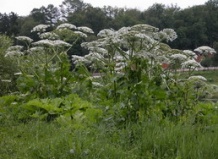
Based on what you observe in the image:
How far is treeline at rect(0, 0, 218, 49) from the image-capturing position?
183 ft

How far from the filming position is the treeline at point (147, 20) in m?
55.7

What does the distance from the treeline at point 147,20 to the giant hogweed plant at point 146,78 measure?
48470mm

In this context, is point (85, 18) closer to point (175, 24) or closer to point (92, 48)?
point (175, 24)

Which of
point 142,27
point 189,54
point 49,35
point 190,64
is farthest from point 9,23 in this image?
point 190,64

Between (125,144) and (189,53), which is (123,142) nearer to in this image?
(125,144)

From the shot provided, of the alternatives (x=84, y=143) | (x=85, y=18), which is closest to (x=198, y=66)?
(x=84, y=143)

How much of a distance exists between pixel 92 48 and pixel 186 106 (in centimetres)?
222

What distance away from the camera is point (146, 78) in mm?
4777

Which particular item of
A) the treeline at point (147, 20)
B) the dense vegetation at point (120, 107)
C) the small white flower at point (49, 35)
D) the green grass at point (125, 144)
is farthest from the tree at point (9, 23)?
the green grass at point (125, 144)

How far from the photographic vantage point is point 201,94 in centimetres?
502

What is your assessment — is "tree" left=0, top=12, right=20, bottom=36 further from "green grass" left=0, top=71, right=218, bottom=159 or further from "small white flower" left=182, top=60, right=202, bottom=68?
"green grass" left=0, top=71, right=218, bottom=159

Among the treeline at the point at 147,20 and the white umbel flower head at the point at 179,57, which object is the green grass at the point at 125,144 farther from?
the treeline at the point at 147,20

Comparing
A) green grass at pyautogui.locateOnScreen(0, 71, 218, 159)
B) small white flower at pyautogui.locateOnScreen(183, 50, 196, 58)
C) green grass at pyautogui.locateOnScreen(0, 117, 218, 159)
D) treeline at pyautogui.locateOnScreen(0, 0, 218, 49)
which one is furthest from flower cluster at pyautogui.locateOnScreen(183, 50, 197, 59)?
treeline at pyautogui.locateOnScreen(0, 0, 218, 49)

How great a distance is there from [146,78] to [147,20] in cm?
6579
